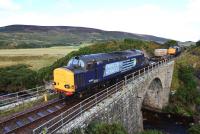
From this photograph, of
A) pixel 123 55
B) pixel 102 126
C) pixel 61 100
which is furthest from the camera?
pixel 123 55

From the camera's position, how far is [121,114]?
1038 inches

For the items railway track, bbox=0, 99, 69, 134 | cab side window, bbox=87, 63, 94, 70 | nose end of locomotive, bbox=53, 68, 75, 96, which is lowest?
railway track, bbox=0, 99, 69, 134

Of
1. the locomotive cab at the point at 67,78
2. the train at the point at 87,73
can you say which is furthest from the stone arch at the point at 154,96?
the locomotive cab at the point at 67,78

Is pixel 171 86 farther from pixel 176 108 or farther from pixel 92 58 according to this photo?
pixel 92 58

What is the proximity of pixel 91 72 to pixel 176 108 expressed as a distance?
3129cm

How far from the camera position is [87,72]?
2600 cm

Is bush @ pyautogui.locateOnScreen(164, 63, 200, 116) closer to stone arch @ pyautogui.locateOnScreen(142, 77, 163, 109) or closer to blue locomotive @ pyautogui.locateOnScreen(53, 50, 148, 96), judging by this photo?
stone arch @ pyautogui.locateOnScreen(142, 77, 163, 109)

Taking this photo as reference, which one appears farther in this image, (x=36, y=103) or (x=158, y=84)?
Answer: (x=158, y=84)

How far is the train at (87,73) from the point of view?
2431 centimetres

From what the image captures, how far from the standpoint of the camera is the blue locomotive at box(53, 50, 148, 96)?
2428 cm

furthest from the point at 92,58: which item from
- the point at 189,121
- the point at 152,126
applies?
the point at 189,121

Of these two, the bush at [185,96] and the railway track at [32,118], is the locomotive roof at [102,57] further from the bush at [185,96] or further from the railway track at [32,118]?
the bush at [185,96]

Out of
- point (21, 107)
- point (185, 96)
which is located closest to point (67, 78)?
point (21, 107)

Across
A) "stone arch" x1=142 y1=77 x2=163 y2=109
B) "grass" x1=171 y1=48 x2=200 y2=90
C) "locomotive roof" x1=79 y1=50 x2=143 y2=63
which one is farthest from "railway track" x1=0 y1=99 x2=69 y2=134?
"grass" x1=171 y1=48 x2=200 y2=90
